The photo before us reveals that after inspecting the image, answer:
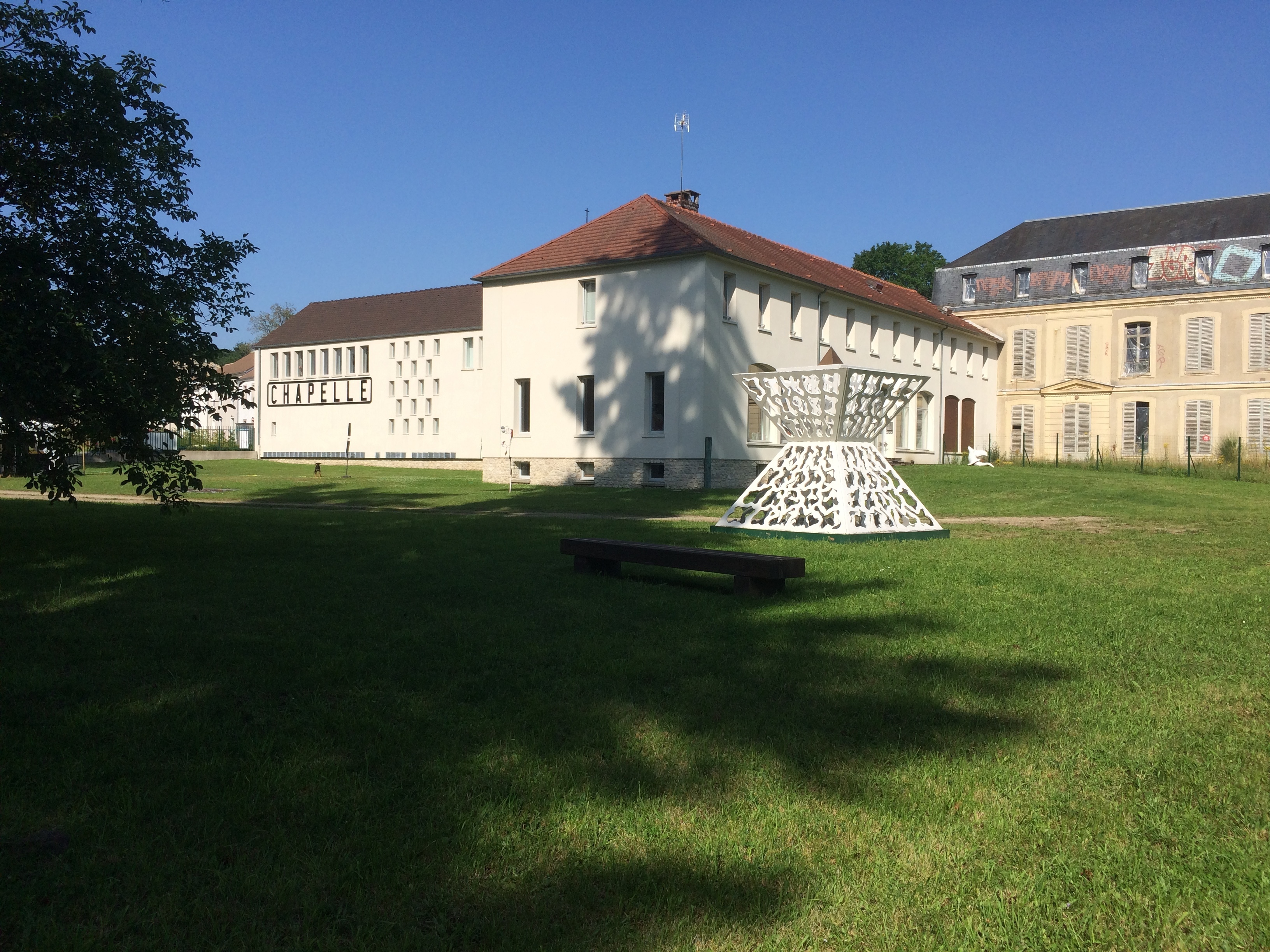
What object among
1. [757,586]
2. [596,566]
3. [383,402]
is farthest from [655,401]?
[383,402]

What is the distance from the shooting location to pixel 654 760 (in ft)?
14.0

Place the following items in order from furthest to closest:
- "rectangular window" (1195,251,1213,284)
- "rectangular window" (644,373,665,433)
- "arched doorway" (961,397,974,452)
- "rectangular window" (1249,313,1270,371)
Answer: "arched doorway" (961,397,974,452) < "rectangular window" (1195,251,1213,284) < "rectangular window" (1249,313,1270,371) < "rectangular window" (644,373,665,433)

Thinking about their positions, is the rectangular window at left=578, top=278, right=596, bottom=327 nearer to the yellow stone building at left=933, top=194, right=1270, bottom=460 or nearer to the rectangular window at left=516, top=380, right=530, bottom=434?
the rectangular window at left=516, top=380, right=530, bottom=434

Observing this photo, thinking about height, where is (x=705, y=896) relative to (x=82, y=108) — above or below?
below

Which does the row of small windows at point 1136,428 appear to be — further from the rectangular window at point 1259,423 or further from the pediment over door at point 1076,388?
the pediment over door at point 1076,388

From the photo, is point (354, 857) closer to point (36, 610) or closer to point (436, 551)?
point (36, 610)

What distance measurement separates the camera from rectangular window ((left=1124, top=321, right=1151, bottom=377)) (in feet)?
150

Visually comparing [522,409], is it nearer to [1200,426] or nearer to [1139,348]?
[1139,348]

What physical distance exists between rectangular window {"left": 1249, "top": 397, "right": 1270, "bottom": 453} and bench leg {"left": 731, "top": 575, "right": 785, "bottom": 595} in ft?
142

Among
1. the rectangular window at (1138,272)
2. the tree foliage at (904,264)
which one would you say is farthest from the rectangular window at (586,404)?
the tree foliage at (904,264)

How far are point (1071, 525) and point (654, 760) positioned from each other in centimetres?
1310

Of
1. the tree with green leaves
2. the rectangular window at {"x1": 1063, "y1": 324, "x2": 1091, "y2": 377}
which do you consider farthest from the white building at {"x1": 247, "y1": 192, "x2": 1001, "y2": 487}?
the tree with green leaves

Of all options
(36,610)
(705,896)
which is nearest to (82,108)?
(36,610)

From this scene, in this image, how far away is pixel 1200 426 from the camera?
148ft
